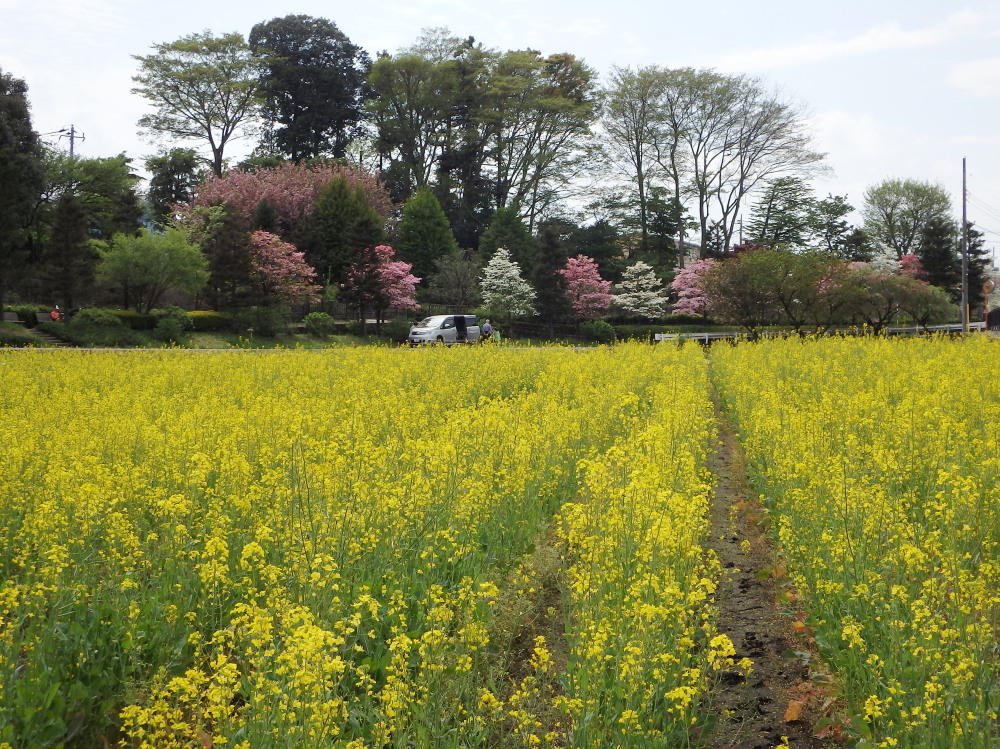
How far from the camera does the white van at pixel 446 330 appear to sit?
1275 inches

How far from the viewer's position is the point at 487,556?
497 cm

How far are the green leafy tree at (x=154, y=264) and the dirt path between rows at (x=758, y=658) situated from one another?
1100 inches

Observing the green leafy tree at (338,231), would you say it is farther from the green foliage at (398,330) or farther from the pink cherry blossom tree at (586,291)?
the pink cherry blossom tree at (586,291)

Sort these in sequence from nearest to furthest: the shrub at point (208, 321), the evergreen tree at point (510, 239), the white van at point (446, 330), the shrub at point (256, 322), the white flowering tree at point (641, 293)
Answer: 1. the shrub at point (208, 321)
2. the shrub at point (256, 322)
3. the white van at point (446, 330)
4. the white flowering tree at point (641, 293)
5. the evergreen tree at point (510, 239)

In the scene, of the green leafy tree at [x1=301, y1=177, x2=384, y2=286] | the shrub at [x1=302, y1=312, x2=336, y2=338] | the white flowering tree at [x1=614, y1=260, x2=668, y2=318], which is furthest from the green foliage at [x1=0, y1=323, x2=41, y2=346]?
the white flowering tree at [x1=614, y1=260, x2=668, y2=318]

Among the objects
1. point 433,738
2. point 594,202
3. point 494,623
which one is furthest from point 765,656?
point 594,202

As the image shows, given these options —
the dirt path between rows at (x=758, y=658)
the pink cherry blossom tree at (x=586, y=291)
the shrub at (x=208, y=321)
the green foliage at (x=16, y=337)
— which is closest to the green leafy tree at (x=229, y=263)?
the shrub at (x=208, y=321)

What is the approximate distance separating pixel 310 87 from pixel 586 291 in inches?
950

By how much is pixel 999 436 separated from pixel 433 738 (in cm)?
517

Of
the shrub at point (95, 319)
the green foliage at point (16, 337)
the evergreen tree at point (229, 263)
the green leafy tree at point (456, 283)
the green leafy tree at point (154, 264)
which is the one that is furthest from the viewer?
the green leafy tree at point (456, 283)

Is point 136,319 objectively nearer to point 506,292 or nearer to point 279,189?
point 279,189

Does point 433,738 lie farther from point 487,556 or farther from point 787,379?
point 787,379

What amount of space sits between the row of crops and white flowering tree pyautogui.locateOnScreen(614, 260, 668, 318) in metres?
35.8

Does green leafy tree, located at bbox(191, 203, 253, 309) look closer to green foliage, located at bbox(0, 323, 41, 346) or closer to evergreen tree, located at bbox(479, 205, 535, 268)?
green foliage, located at bbox(0, 323, 41, 346)
